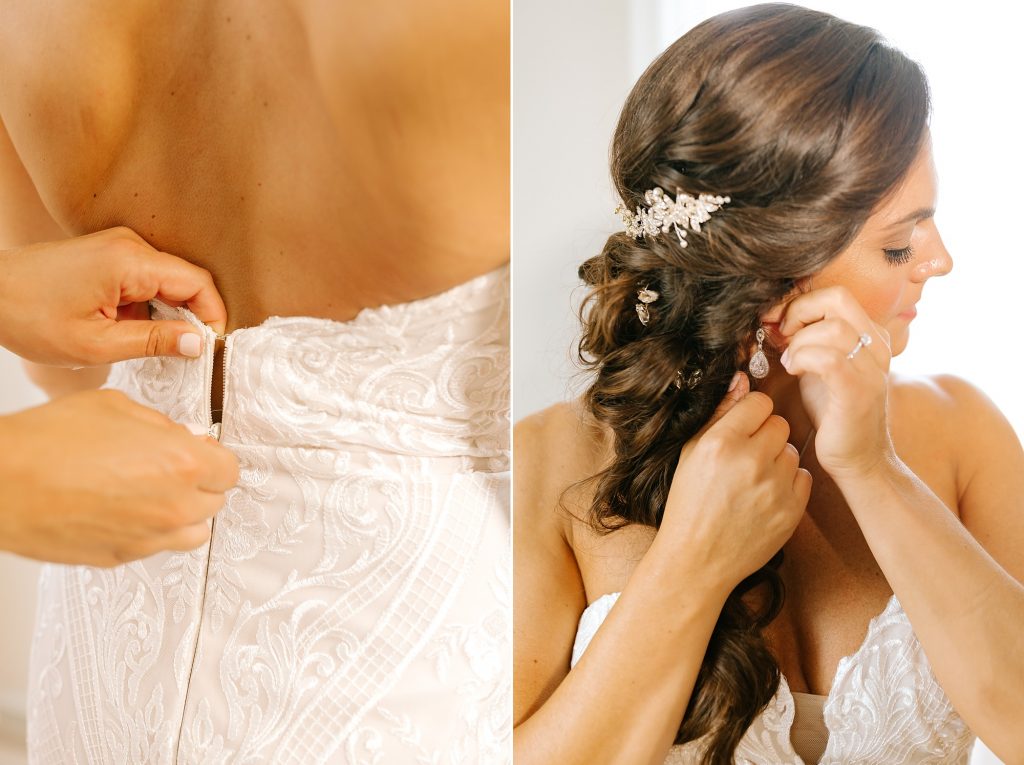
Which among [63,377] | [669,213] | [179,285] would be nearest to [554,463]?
[669,213]

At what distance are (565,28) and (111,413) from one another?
0.54 metres

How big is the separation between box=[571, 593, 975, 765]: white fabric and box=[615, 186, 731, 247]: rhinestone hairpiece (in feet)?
1.09

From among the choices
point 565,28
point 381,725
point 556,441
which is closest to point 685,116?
point 565,28

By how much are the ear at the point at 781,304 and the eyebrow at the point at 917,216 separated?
7 cm

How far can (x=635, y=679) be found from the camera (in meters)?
0.78

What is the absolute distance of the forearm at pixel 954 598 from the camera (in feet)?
2.09

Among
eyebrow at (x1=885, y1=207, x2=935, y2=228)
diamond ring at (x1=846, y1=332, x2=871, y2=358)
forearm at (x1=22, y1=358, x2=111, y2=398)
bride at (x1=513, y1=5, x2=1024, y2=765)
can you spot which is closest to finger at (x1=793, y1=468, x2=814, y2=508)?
bride at (x1=513, y1=5, x2=1024, y2=765)

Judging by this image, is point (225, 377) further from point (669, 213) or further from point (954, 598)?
point (954, 598)

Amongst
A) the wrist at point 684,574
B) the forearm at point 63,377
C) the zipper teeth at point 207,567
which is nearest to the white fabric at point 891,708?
the wrist at point 684,574

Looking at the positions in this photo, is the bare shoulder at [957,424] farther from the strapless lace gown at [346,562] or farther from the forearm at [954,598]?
the strapless lace gown at [346,562]

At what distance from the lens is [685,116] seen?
0.70 meters

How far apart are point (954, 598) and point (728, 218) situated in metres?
0.33

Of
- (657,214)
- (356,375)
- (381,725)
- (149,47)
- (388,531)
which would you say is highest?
(149,47)

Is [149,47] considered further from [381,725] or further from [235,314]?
[381,725]
